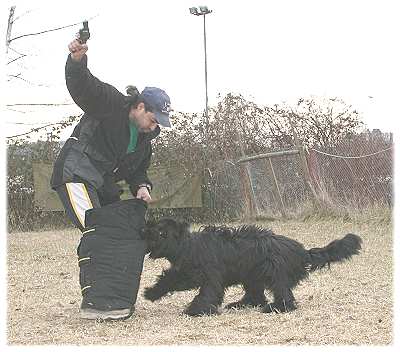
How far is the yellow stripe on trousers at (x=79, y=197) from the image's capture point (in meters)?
4.56

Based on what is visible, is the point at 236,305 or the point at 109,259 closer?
the point at 109,259

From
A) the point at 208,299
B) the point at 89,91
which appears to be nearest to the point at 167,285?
the point at 208,299

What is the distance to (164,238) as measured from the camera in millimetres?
4707

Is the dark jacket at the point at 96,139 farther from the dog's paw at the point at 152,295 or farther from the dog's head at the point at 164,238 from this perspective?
the dog's paw at the point at 152,295

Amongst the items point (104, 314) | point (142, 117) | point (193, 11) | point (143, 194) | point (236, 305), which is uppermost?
point (193, 11)

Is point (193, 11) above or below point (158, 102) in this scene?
above

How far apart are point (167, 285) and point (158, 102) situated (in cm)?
130

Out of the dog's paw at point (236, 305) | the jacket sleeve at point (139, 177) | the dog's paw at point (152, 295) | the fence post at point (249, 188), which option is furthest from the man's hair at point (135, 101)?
the fence post at point (249, 188)

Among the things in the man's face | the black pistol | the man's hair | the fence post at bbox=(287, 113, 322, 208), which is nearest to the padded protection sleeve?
the man's face

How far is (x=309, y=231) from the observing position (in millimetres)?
10109

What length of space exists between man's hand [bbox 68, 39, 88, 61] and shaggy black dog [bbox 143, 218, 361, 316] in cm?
127

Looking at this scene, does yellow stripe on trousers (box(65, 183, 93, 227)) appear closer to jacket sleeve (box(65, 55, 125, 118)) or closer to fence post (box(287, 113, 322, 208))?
jacket sleeve (box(65, 55, 125, 118))

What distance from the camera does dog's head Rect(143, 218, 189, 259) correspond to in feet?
15.4

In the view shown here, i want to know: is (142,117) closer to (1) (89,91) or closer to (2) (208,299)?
(1) (89,91)
